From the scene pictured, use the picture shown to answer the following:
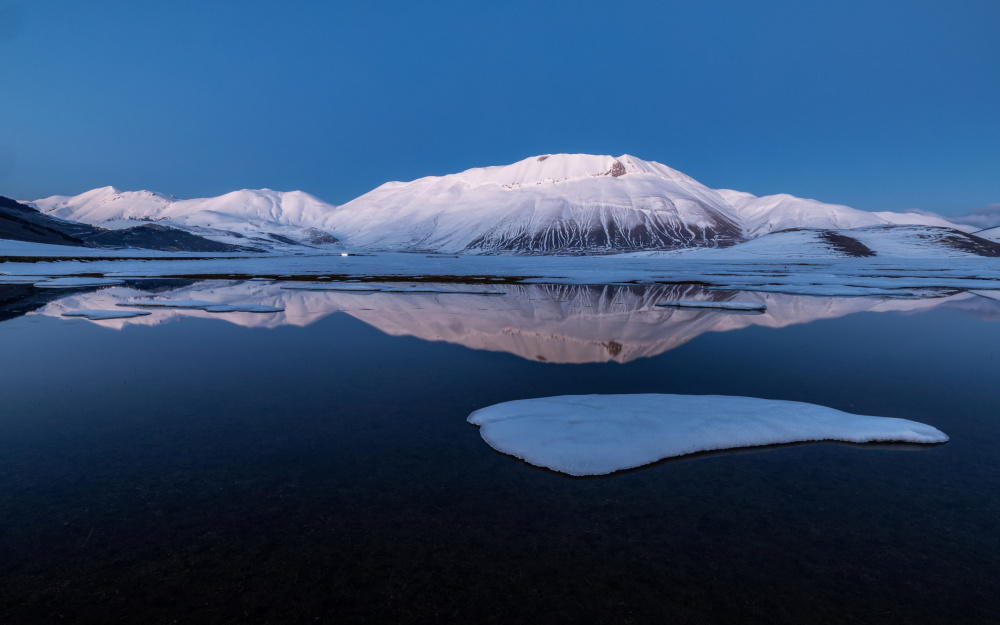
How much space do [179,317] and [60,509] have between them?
51.8ft

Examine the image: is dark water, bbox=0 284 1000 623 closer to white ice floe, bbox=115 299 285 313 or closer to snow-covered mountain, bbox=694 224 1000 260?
white ice floe, bbox=115 299 285 313

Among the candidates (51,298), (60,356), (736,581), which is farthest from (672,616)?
(51,298)

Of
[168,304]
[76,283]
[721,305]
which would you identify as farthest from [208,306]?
[721,305]

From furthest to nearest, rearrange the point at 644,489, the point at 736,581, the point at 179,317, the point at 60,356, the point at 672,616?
the point at 179,317 → the point at 60,356 → the point at 644,489 → the point at 736,581 → the point at 672,616

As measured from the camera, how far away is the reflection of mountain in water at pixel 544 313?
14.8 metres

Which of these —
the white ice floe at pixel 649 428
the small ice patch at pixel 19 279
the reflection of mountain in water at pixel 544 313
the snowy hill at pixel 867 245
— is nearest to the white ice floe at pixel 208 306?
→ the reflection of mountain in water at pixel 544 313

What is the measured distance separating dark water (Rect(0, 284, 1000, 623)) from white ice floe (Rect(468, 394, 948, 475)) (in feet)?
0.99

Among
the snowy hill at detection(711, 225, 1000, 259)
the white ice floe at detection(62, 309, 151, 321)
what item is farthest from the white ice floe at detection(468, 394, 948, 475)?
the snowy hill at detection(711, 225, 1000, 259)

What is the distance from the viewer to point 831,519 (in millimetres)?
5340

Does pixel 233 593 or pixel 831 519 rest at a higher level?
pixel 831 519

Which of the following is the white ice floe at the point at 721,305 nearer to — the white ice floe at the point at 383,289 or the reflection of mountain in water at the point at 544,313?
the reflection of mountain in water at the point at 544,313

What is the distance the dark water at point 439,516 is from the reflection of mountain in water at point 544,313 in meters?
4.66

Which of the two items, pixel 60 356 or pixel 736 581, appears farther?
pixel 60 356

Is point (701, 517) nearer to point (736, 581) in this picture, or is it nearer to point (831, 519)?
point (736, 581)
